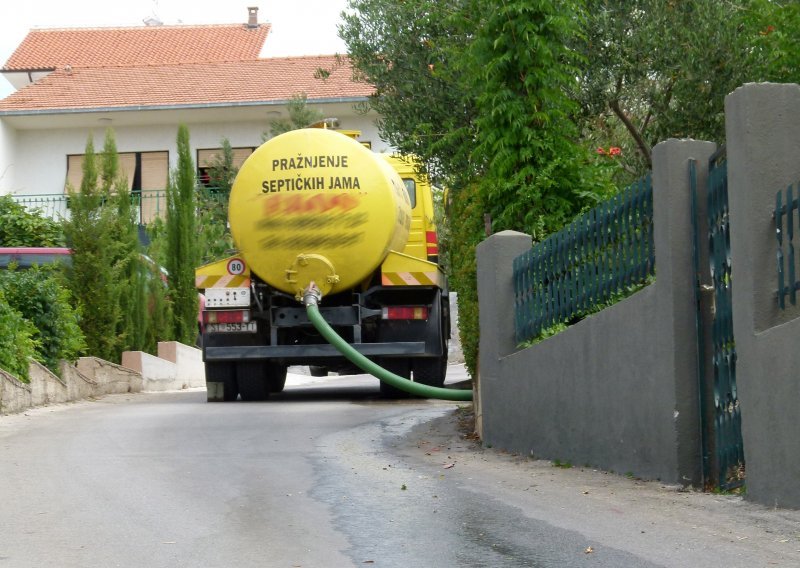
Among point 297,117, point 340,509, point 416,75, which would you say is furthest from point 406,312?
point 297,117

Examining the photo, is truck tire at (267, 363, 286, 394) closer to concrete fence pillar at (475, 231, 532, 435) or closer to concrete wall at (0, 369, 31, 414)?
concrete wall at (0, 369, 31, 414)

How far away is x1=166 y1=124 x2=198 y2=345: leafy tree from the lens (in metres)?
25.6

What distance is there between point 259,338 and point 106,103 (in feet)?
83.7

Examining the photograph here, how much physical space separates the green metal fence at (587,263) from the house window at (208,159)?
1164 inches

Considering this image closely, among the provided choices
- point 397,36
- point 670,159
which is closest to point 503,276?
point 670,159

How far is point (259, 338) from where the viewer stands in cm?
1659

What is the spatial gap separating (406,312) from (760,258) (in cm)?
987

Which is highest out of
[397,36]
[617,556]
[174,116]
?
[174,116]

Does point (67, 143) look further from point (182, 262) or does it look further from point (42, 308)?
Answer: point (42, 308)

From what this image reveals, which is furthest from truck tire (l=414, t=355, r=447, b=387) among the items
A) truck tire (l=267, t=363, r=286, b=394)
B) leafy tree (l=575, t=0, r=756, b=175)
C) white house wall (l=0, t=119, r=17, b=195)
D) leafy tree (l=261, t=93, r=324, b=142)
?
white house wall (l=0, t=119, r=17, b=195)

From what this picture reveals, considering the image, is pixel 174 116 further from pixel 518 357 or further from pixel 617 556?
pixel 617 556

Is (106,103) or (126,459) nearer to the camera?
(126,459)

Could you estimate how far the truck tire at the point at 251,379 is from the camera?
17109mm

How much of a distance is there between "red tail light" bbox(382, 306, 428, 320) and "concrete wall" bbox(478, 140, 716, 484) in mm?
5689
